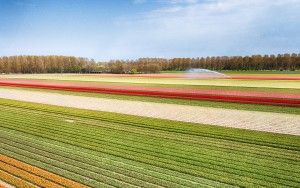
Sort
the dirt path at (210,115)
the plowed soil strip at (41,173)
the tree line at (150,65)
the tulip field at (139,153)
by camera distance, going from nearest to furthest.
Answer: the plowed soil strip at (41,173)
the tulip field at (139,153)
the dirt path at (210,115)
the tree line at (150,65)

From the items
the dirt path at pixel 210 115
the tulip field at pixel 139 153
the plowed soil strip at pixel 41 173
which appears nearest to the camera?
the plowed soil strip at pixel 41 173

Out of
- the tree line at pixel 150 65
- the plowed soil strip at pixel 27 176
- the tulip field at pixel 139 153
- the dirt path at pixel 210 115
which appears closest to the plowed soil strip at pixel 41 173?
the tulip field at pixel 139 153

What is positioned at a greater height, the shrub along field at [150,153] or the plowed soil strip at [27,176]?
the shrub along field at [150,153]

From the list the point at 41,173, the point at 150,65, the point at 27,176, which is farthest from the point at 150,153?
the point at 150,65

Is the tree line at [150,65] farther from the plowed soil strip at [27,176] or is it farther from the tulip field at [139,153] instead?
the plowed soil strip at [27,176]

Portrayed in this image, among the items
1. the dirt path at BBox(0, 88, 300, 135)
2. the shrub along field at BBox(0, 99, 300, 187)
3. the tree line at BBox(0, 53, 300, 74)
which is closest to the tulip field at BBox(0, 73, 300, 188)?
the shrub along field at BBox(0, 99, 300, 187)

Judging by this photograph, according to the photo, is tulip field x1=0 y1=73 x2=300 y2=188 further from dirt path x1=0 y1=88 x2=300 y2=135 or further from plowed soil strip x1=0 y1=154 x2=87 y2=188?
dirt path x1=0 y1=88 x2=300 y2=135

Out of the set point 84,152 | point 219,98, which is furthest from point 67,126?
point 219,98

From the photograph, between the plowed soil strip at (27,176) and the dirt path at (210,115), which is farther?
the dirt path at (210,115)
